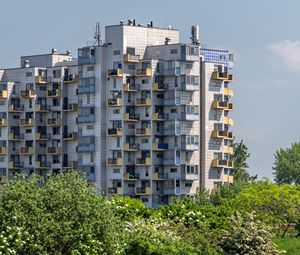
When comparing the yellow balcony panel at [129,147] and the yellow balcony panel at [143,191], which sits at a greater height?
the yellow balcony panel at [129,147]

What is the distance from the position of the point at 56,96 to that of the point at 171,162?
50.7ft

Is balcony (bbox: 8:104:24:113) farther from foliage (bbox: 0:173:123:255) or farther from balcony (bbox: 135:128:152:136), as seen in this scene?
foliage (bbox: 0:173:123:255)

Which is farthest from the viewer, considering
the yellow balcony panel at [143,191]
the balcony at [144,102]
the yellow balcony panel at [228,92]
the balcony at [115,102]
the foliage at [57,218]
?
the yellow balcony panel at [228,92]

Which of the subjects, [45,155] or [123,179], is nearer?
[123,179]

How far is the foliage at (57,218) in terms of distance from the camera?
2265 inches

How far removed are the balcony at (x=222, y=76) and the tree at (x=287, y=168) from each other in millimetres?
20648

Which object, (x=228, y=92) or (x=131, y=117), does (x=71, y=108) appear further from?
(x=228, y=92)

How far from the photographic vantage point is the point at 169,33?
141 metres

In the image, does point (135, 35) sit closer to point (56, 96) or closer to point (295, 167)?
point (56, 96)

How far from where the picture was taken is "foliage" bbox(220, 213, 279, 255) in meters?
65.1

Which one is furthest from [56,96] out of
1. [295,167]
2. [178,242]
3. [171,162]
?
[178,242]

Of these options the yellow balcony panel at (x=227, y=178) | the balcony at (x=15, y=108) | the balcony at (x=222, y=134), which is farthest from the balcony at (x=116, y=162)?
the balcony at (x=15, y=108)

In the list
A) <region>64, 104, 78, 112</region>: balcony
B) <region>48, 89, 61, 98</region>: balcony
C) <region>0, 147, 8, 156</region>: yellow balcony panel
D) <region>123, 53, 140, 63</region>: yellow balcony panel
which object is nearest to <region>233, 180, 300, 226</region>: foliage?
<region>123, 53, 140, 63</region>: yellow balcony panel

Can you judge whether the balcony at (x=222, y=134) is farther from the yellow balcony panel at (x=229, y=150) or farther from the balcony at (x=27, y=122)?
the balcony at (x=27, y=122)
